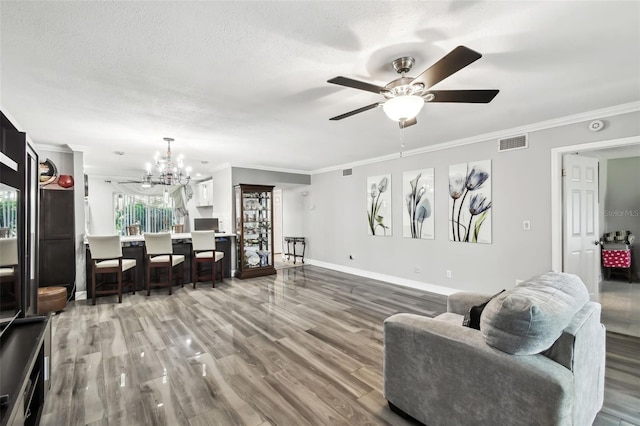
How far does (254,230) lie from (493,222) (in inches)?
180

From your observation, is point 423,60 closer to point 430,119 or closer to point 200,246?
point 430,119

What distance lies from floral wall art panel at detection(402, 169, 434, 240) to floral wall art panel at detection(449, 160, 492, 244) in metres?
0.36

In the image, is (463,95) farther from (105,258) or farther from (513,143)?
(105,258)

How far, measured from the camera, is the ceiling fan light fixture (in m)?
1.93

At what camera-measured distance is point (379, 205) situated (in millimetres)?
5770

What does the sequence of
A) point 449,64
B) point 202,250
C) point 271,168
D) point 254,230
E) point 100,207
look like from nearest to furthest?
point 449,64 < point 202,250 < point 254,230 < point 271,168 < point 100,207

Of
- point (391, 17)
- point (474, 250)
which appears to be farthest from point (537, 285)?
point (474, 250)

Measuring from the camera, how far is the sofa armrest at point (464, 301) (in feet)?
7.79

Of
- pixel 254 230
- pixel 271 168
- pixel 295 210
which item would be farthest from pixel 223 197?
pixel 295 210

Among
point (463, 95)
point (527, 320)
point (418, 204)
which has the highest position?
point (463, 95)

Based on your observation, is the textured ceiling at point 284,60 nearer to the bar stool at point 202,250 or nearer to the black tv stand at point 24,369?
the black tv stand at point 24,369

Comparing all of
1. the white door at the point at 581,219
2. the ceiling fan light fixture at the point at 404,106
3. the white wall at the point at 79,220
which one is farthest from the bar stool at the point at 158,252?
the white door at the point at 581,219

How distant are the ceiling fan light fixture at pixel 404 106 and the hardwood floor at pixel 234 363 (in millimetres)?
2036

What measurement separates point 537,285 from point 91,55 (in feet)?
10.8
